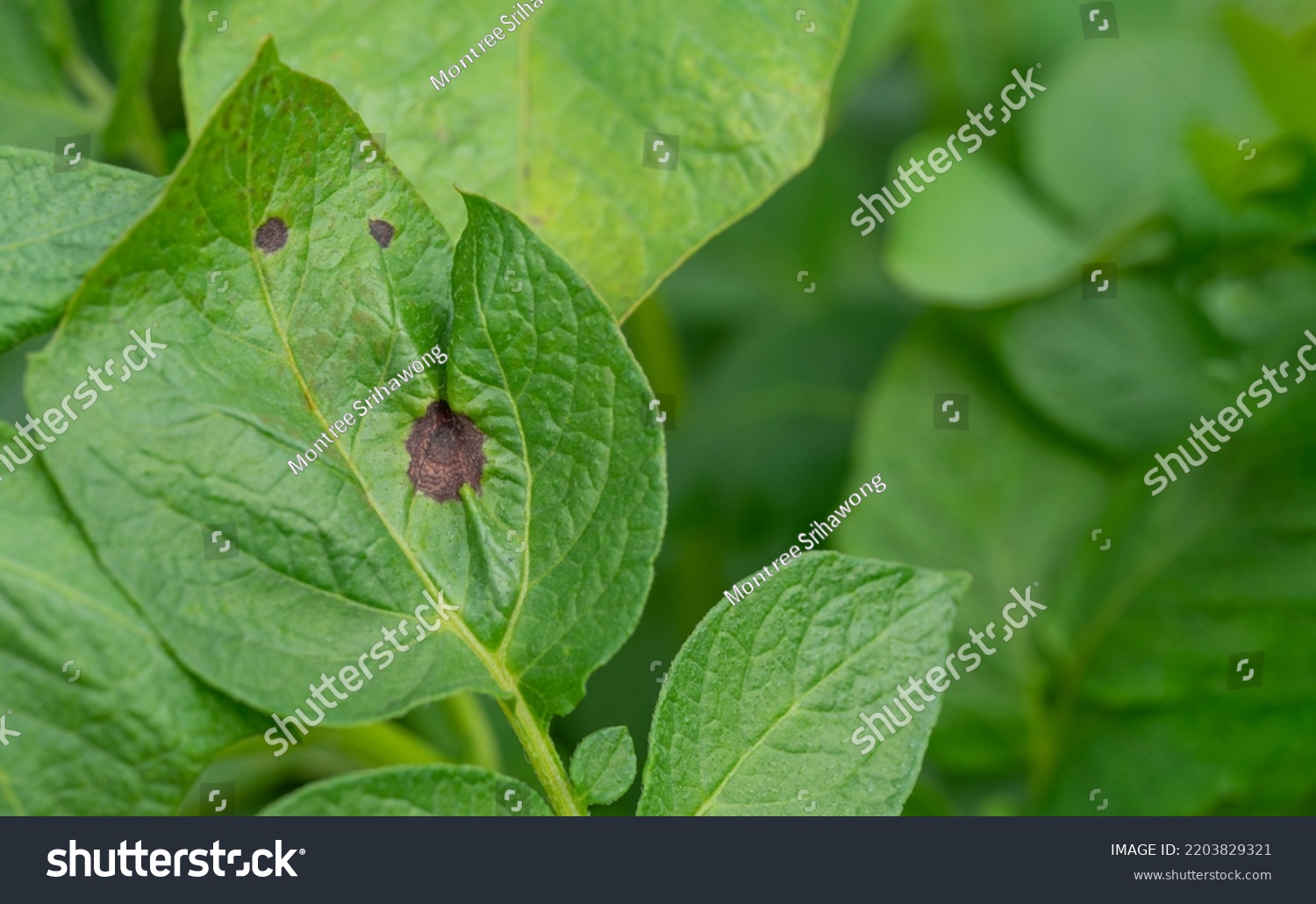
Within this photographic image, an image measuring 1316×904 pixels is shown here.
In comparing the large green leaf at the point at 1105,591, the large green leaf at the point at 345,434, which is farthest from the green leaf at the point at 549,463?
the large green leaf at the point at 1105,591

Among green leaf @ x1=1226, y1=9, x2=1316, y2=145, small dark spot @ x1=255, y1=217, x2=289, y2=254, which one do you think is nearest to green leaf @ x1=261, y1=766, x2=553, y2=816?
small dark spot @ x1=255, y1=217, x2=289, y2=254

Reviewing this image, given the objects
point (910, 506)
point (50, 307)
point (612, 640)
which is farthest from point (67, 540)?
point (910, 506)

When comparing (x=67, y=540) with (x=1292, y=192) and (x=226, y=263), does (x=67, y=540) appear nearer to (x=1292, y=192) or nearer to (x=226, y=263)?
(x=226, y=263)

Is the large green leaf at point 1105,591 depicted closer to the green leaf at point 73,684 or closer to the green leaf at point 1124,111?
the green leaf at point 1124,111

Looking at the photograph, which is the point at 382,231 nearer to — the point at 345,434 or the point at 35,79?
the point at 345,434

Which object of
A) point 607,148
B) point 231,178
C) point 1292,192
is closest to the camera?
point 231,178

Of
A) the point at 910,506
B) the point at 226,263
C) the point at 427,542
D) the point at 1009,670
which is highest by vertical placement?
the point at 226,263
